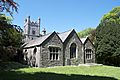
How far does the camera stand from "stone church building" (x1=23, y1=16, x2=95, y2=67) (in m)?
34.6

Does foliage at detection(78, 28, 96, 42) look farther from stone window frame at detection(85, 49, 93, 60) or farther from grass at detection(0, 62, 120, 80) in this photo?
grass at detection(0, 62, 120, 80)

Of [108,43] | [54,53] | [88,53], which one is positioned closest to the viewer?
[54,53]

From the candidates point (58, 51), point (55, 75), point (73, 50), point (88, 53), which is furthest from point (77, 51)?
point (55, 75)

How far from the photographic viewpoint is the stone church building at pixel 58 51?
34625 mm

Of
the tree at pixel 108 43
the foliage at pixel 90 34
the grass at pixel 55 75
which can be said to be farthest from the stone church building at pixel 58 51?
the foliage at pixel 90 34

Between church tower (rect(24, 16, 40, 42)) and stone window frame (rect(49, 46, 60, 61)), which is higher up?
church tower (rect(24, 16, 40, 42))

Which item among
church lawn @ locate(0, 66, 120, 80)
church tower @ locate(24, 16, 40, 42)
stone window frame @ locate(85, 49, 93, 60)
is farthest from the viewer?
church tower @ locate(24, 16, 40, 42)

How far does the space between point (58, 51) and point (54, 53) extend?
853 mm

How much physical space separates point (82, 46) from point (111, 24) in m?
8.74

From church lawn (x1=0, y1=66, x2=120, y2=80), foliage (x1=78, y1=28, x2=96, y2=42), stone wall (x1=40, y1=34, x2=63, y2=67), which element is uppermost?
foliage (x1=78, y1=28, x2=96, y2=42)

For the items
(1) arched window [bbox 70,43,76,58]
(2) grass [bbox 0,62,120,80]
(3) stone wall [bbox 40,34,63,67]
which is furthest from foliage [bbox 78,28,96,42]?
(2) grass [bbox 0,62,120,80]

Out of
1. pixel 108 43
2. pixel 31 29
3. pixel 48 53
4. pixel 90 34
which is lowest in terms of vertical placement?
pixel 48 53

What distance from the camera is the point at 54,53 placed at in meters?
35.9

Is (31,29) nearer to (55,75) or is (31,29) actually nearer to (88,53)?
(88,53)
